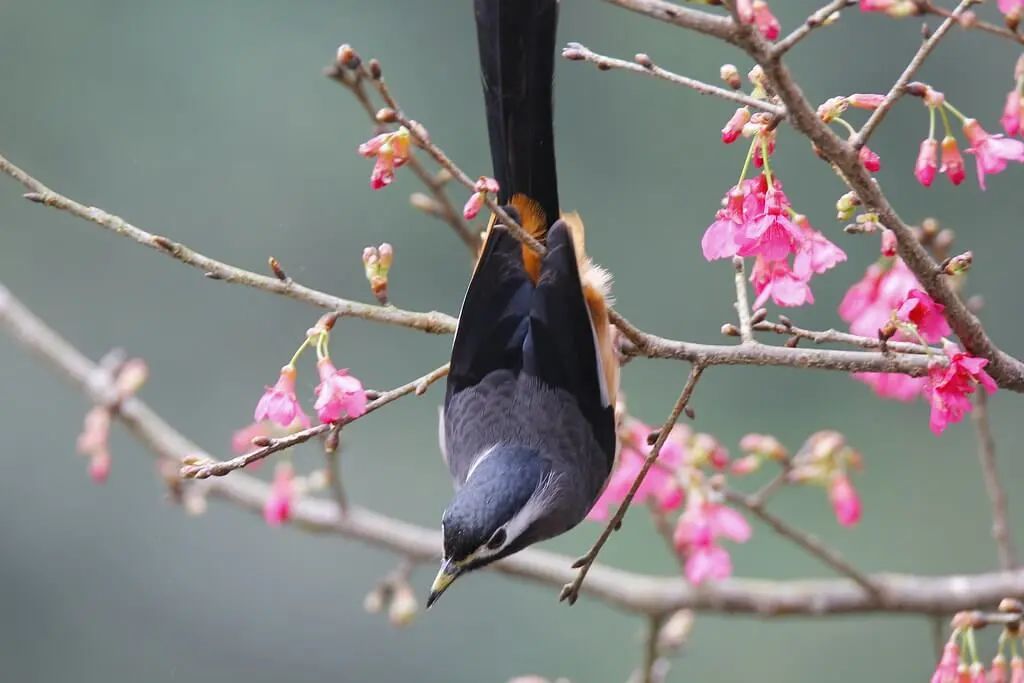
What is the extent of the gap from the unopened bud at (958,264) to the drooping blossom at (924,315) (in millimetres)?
57

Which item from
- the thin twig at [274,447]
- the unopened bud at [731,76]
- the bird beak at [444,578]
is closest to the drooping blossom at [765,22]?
the unopened bud at [731,76]

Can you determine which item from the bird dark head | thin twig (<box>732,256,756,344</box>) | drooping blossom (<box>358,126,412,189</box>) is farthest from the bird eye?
drooping blossom (<box>358,126,412,189</box>)

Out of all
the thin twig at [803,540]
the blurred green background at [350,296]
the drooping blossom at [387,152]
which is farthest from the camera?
the blurred green background at [350,296]

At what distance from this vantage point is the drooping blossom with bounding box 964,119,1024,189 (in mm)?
1580

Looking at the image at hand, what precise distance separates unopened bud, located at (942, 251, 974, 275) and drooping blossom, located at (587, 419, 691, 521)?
3.51 ft

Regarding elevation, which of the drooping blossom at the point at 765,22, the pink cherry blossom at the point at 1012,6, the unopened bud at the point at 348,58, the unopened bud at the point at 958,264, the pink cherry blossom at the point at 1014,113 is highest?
the drooping blossom at the point at 765,22

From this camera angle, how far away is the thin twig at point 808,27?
1.27m

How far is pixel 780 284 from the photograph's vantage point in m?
1.78

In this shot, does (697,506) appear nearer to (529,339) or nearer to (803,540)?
(803,540)

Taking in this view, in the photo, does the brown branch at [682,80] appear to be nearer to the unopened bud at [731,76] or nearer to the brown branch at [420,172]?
the unopened bud at [731,76]

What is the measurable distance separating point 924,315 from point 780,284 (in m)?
0.23

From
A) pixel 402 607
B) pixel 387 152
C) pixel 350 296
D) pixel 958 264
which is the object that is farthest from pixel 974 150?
pixel 350 296

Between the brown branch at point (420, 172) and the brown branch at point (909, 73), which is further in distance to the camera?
Answer: the brown branch at point (420, 172)

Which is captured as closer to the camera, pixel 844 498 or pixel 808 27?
pixel 808 27
